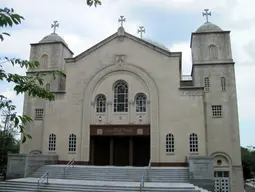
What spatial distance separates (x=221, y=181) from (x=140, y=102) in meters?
9.46

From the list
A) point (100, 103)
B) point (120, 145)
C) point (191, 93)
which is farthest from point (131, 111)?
point (191, 93)

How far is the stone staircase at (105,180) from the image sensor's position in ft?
51.2

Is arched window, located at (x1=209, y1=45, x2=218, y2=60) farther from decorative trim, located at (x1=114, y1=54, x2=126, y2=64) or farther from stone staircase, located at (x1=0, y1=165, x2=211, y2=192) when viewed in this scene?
stone staircase, located at (x1=0, y1=165, x2=211, y2=192)

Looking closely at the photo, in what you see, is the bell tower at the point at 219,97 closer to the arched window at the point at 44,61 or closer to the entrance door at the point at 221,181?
the entrance door at the point at 221,181

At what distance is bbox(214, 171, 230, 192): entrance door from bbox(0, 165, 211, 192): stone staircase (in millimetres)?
5146

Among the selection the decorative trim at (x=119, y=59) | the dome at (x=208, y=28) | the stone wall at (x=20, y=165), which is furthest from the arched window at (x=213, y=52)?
the stone wall at (x=20, y=165)

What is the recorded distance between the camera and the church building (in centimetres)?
2345

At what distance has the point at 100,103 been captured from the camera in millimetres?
25578

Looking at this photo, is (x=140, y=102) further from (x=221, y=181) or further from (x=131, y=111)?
(x=221, y=181)

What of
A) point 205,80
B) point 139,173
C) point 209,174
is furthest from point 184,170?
point 205,80

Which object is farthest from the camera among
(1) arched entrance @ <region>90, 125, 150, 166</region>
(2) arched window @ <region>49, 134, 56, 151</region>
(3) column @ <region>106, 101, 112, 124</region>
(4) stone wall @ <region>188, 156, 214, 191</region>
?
(2) arched window @ <region>49, 134, 56, 151</region>

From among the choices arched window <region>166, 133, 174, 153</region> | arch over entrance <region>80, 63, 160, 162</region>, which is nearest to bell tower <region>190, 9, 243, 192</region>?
arched window <region>166, 133, 174, 153</region>

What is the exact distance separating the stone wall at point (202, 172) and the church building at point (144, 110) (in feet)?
12.0

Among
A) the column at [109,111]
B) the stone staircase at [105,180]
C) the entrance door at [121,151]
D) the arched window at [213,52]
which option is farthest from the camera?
the arched window at [213,52]
